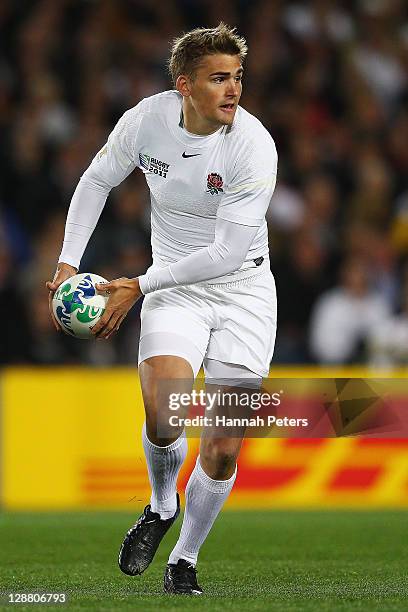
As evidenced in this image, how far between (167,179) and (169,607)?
173 centimetres

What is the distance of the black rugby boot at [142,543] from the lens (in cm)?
545

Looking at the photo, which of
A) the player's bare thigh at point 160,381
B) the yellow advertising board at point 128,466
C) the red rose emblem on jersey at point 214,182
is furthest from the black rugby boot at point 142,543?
the yellow advertising board at point 128,466

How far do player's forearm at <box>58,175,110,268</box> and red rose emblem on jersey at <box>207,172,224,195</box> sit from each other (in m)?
0.57

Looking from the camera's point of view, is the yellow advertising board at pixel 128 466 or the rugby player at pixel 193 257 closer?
the rugby player at pixel 193 257

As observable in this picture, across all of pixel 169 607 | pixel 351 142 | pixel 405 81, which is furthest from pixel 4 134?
pixel 169 607

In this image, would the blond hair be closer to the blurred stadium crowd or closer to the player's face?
the player's face

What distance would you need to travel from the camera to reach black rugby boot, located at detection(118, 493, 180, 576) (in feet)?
Result: 17.9

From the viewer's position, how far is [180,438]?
547cm

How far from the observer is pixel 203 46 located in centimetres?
526

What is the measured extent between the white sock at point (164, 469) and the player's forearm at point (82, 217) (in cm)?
81

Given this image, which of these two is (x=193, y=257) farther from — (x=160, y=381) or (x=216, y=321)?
(x=160, y=381)

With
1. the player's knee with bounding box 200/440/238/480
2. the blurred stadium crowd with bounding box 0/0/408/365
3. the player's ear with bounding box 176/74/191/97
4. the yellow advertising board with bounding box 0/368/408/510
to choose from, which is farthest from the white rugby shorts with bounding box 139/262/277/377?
the blurred stadium crowd with bounding box 0/0/408/365

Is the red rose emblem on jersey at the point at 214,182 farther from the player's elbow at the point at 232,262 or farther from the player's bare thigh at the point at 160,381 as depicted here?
Result: the player's bare thigh at the point at 160,381

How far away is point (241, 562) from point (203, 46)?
2637mm
